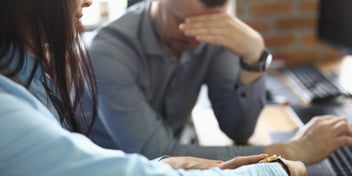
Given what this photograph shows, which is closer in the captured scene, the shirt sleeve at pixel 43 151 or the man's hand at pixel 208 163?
the shirt sleeve at pixel 43 151

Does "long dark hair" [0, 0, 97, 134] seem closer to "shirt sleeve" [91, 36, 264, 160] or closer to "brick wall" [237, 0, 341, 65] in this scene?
"shirt sleeve" [91, 36, 264, 160]

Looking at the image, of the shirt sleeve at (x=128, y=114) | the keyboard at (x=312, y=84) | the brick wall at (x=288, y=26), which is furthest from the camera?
the brick wall at (x=288, y=26)

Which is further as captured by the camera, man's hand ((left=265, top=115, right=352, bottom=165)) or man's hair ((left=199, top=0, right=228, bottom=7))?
man's hair ((left=199, top=0, right=228, bottom=7))

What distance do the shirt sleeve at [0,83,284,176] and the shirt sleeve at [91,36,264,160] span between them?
1.89 ft

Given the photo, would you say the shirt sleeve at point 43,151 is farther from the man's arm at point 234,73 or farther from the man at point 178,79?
the man's arm at point 234,73

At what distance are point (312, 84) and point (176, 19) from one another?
0.68 m

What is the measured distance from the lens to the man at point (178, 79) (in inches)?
51.9

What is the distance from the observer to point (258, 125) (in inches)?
64.2

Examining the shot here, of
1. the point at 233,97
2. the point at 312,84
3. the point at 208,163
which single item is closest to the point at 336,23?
the point at 312,84

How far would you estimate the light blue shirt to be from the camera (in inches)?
26.7

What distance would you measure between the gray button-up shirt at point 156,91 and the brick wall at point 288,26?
63cm

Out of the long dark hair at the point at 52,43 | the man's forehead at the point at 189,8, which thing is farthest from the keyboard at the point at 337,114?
the long dark hair at the point at 52,43

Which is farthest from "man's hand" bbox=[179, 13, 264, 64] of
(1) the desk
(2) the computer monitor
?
(2) the computer monitor

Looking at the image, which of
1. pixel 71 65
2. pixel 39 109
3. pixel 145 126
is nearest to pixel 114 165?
pixel 39 109
